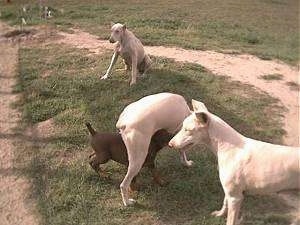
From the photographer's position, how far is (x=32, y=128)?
7.78m

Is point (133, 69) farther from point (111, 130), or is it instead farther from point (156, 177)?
point (156, 177)

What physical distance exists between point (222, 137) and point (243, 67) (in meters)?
5.08

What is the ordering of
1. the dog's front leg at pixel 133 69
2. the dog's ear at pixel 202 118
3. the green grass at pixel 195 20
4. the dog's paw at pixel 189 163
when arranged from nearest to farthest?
the dog's ear at pixel 202 118, the dog's paw at pixel 189 163, the dog's front leg at pixel 133 69, the green grass at pixel 195 20

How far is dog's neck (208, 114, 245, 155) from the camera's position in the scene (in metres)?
5.00

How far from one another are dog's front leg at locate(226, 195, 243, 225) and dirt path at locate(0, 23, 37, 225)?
2269 millimetres

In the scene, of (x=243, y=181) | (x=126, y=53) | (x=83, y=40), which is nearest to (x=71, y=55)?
(x=83, y=40)

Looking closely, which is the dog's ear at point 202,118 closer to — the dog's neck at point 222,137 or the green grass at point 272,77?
the dog's neck at point 222,137

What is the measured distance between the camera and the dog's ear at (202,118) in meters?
4.88

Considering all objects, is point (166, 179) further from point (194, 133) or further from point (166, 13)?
point (166, 13)

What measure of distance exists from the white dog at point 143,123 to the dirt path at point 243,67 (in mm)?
2412

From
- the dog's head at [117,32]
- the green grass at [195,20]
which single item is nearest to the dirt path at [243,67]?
the green grass at [195,20]

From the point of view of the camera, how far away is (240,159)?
16.1ft

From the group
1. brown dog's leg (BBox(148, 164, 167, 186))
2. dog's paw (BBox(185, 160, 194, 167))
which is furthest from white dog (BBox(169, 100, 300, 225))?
dog's paw (BBox(185, 160, 194, 167))

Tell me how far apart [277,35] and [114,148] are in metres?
8.31
